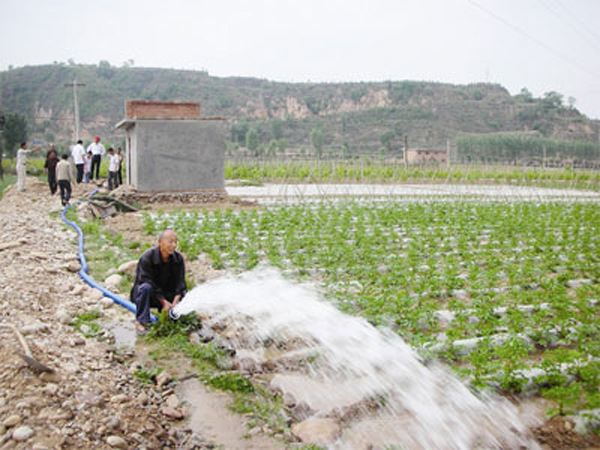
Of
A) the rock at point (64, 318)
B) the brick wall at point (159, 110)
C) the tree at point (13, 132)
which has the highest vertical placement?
the tree at point (13, 132)

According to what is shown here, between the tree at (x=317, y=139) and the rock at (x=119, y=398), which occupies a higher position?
the tree at (x=317, y=139)

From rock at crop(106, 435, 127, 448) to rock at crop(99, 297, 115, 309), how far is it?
3.56m

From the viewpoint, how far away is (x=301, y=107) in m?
92.4

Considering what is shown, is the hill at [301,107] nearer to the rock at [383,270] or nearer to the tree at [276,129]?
the tree at [276,129]

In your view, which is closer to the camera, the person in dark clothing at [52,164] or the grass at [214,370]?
the grass at [214,370]

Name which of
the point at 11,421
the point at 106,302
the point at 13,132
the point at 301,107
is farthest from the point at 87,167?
the point at 301,107

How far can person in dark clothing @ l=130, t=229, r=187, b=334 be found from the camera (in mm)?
6117

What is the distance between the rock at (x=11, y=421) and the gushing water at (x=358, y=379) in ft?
6.85

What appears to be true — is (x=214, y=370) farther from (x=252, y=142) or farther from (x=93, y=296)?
(x=252, y=142)

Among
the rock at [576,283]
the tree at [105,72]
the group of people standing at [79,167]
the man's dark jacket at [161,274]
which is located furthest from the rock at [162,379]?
the tree at [105,72]

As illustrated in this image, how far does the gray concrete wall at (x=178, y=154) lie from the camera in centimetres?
1925

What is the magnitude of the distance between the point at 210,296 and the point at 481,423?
3617 mm

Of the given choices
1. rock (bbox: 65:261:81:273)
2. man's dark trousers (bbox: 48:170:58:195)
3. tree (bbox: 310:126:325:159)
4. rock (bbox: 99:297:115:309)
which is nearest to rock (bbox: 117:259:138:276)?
rock (bbox: 65:261:81:273)

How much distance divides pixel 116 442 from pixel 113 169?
18.4 m
